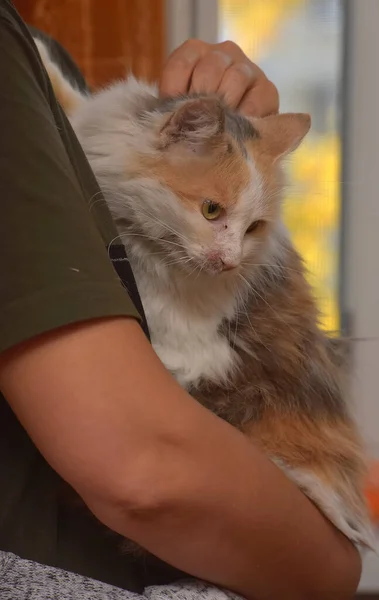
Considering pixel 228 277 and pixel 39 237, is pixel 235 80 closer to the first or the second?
pixel 228 277

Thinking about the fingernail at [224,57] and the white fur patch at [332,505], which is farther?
the fingernail at [224,57]

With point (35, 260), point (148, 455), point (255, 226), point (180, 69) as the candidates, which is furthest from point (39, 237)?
point (180, 69)

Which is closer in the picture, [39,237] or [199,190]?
[39,237]

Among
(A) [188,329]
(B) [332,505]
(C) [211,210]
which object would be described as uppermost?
(C) [211,210]

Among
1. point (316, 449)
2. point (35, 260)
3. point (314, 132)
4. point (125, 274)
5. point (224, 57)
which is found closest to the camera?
point (35, 260)

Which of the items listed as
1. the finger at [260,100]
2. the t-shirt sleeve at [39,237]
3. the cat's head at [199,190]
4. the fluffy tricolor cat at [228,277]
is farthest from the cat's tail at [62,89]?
the t-shirt sleeve at [39,237]

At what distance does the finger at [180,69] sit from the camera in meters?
1.14

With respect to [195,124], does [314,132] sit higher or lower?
lower

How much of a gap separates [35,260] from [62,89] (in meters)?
0.73

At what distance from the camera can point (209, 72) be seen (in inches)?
44.7

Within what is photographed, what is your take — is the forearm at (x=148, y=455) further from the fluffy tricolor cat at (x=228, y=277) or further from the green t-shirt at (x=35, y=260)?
the fluffy tricolor cat at (x=228, y=277)

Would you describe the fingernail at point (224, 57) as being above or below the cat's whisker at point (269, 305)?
above

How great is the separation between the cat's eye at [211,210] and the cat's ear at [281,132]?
0.16 meters

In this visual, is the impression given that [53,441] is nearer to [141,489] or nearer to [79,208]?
[141,489]
